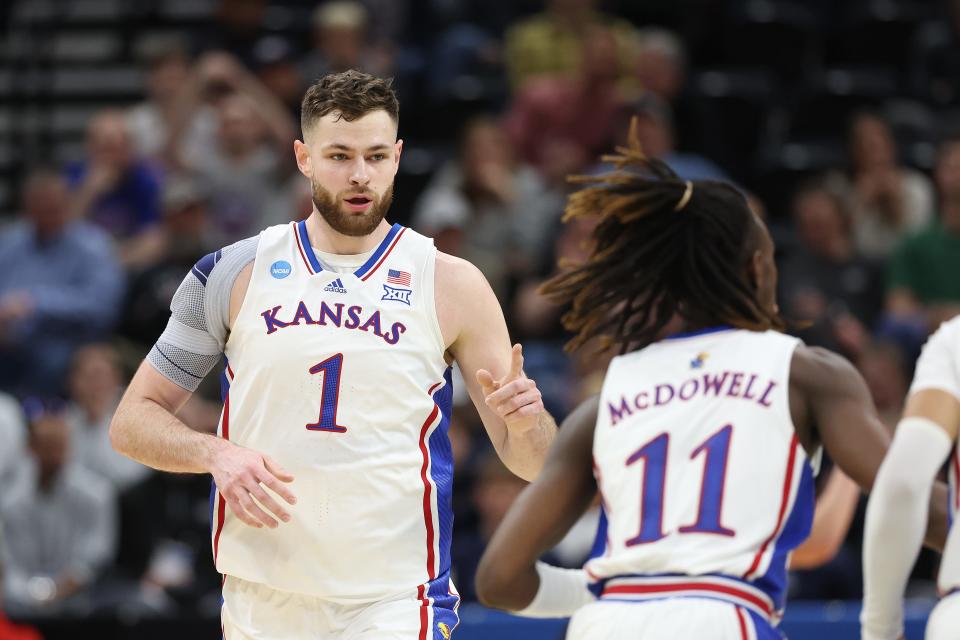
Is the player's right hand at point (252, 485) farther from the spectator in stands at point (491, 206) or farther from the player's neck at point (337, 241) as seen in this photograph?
the spectator in stands at point (491, 206)

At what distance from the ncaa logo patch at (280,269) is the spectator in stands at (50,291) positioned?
21.1 ft

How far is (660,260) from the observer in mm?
4598

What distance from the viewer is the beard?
4723mm

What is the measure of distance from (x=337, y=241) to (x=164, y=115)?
8.05 m

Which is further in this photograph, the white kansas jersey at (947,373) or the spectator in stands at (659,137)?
the spectator in stands at (659,137)

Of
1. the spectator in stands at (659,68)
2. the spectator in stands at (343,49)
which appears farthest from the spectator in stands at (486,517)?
the spectator in stands at (343,49)

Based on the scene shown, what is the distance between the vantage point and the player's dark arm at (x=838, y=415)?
419cm

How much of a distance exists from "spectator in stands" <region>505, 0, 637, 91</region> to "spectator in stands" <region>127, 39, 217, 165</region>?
2.57 metres

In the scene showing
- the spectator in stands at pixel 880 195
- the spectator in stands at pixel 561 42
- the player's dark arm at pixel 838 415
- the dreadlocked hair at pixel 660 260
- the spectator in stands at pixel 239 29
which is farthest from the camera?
the spectator in stands at pixel 239 29

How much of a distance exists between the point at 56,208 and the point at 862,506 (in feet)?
19.9

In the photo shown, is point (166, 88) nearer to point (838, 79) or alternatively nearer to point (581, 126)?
point (581, 126)

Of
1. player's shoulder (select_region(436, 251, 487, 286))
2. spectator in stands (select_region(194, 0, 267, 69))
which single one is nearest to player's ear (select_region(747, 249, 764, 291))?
player's shoulder (select_region(436, 251, 487, 286))

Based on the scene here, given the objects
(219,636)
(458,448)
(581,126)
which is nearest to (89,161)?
(581,126)

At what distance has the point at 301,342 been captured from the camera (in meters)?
4.64
